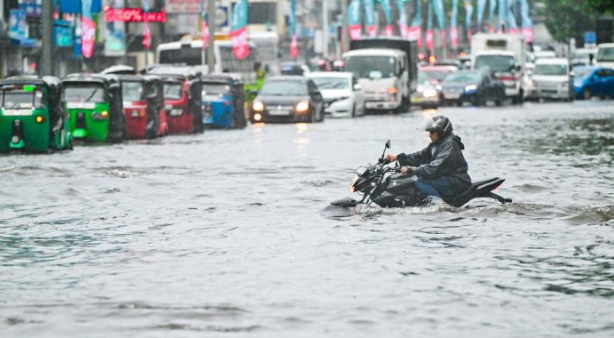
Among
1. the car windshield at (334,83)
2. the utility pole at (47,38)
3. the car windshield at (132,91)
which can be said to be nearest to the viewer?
the utility pole at (47,38)

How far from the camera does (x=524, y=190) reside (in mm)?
21875

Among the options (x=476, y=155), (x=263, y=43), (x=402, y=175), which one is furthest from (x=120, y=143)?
(x=263, y=43)

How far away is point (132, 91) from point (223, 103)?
622cm

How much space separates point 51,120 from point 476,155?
8.19 metres

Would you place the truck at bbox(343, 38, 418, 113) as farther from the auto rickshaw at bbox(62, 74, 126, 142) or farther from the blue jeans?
the blue jeans

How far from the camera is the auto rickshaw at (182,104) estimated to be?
41.9 m

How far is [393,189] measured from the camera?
1811 centimetres

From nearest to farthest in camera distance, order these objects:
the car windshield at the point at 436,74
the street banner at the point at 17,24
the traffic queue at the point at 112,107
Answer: the traffic queue at the point at 112,107, the street banner at the point at 17,24, the car windshield at the point at 436,74

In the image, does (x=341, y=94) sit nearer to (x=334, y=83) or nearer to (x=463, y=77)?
(x=334, y=83)

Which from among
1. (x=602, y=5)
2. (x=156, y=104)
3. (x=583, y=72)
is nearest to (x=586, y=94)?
(x=583, y=72)

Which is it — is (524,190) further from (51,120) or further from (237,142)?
(237,142)

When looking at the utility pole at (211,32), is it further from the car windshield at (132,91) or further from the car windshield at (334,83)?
the car windshield at (132,91)

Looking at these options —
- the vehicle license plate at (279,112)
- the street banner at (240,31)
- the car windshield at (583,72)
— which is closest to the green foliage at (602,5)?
the vehicle license plate at (279,112)

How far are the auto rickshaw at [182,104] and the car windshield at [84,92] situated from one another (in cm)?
523
